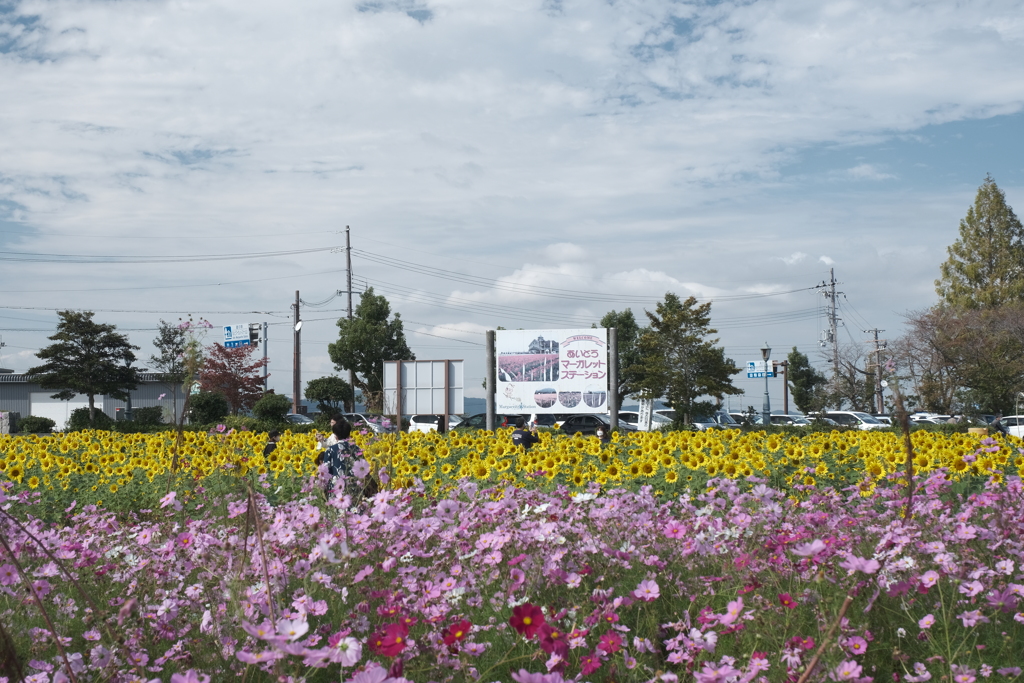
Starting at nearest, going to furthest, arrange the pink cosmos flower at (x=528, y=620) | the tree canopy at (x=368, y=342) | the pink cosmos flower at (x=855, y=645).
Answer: the pink cosmos flower at (x=528, y=620)
the pink cosmos flower at (x=855, y=645)
the tree canopy at (x=368, y=342)

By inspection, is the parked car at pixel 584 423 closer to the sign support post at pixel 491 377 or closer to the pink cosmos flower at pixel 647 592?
the sign support post at pixel 491 377

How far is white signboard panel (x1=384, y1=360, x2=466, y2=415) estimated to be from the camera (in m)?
26.8

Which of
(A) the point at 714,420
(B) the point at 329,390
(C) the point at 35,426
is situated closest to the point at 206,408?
(C) the point at 35,426

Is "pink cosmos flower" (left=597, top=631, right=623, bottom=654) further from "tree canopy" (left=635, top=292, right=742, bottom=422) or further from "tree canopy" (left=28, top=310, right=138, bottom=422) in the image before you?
"tree canopy" (left=28, top=310, right=138, bottom=422)

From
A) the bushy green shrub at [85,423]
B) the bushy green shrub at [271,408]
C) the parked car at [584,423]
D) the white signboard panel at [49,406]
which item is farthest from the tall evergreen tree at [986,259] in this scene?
the white signboard panel at [49,406]

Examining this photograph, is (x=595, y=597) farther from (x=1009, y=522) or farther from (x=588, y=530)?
(x=1009, y=522)

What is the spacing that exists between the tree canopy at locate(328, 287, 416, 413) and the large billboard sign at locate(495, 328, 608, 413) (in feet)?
54.3

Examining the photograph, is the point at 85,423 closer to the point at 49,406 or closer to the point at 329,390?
the point at 329,390

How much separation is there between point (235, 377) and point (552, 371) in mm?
27912

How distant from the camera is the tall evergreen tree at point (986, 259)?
49.6 m

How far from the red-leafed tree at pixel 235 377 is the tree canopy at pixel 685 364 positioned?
82.2ft

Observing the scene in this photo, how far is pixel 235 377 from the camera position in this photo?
4991 centimetres

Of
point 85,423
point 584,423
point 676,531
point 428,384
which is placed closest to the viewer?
point 676,531

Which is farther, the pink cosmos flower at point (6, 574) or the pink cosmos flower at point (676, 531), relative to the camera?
the pink cosmos flower at point (676, 531)
